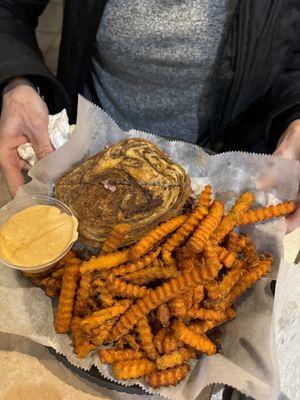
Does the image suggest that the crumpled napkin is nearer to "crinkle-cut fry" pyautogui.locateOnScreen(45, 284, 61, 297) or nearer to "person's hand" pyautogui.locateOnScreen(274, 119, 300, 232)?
"crinkle-cut fry" pyautogui.locateOnScreen(45, 284, 61, 297)

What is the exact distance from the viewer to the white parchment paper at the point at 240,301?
3.41ft

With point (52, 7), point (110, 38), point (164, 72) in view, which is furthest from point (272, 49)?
point (52, 7)

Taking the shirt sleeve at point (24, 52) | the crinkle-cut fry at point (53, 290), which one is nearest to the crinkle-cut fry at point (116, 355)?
the crinkle-cut fry at point (53, 290)

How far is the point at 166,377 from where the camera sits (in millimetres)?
1023

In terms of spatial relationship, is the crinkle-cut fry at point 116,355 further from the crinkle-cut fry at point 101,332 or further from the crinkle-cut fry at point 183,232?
the crinkle-cut fry at point 183,232

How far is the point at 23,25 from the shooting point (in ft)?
5.14

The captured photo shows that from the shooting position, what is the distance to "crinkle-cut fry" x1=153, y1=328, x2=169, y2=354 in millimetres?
1039

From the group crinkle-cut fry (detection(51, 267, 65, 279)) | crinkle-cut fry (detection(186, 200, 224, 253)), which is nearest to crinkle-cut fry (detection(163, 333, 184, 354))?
crinkle-cut fry (detection(186, 200, 224, 253))

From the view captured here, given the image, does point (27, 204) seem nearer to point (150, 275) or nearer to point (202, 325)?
point (150, 275)

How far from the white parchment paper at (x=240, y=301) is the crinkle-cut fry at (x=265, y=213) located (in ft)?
0.23

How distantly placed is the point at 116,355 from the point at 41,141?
689mm

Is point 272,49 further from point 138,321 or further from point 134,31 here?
point 138,321

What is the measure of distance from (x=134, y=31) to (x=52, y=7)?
1.79m

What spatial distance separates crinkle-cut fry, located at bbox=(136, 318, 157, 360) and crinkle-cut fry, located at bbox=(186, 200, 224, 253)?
213 millimetres
